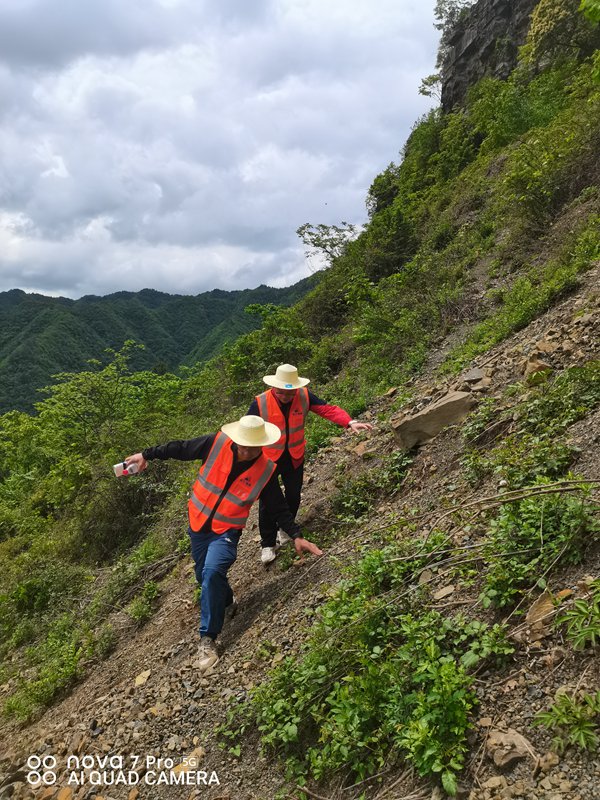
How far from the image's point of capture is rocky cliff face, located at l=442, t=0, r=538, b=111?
21812mm

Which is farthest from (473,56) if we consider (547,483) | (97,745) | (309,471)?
(97,745)

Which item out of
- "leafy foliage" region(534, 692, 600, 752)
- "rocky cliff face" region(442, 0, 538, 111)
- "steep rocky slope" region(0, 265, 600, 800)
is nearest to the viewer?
"leafy foliage" region(534, 692, 600, 752)

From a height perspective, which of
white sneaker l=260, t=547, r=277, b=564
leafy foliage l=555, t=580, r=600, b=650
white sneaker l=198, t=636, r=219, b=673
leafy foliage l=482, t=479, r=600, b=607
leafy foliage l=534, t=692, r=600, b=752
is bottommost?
white sneaker l=198, t=636, r=219, b=673

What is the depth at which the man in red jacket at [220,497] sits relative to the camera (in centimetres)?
373

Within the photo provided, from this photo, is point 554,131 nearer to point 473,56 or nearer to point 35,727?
point 35,727

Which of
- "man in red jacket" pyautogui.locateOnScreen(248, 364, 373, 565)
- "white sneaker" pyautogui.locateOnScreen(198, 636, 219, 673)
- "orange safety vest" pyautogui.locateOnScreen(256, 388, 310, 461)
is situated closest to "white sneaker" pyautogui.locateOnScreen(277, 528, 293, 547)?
"man in red jacket" pyautogui.locateOnScreen(248, 364, 373, 565)

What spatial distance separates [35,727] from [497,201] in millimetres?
12197

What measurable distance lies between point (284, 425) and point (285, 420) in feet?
0.16

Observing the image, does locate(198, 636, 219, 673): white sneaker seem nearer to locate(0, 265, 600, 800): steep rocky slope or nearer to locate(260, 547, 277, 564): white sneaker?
locate(0, 265, 600, 800): steep rocky slope

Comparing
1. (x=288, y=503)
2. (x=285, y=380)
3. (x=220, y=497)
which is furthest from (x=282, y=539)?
(x=285, y=380)

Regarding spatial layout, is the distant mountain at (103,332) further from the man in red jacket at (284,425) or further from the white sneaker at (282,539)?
the white sneaker at (282,539)

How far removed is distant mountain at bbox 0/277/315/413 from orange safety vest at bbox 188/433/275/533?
48004 millimetres

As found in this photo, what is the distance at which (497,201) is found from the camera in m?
11.1

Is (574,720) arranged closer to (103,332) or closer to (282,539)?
(282,539)
